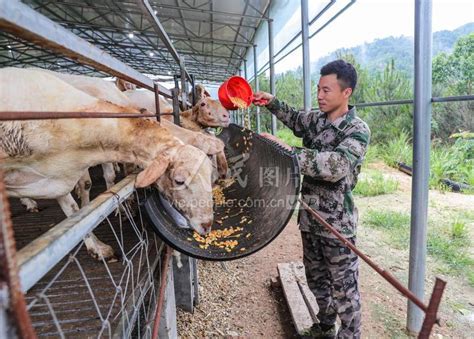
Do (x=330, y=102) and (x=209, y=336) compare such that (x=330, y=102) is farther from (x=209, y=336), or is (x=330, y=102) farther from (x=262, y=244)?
(x=209, y=336)

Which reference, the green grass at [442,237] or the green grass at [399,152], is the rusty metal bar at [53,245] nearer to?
the green grass at [442,237]

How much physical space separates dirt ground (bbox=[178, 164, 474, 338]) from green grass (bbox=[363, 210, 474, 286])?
0.49 ft

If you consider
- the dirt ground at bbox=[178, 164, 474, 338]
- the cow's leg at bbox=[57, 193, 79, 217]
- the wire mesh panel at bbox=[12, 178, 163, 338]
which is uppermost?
the cow's leg at bbox=[57, 193, 79, 217]

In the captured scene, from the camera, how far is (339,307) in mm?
2572

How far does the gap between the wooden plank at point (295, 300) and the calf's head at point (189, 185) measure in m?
1.56

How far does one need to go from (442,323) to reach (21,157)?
3.88 meters

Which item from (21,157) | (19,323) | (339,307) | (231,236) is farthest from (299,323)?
(19,323)

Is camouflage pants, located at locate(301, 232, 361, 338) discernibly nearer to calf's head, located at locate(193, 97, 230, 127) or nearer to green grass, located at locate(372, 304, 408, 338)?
green grass, located at locate(372, 304, 408, 338)

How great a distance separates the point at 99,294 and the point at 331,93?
6.99 feet

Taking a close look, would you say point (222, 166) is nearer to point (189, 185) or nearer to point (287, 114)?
point (287, 114)

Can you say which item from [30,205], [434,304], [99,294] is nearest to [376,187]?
[30,205]

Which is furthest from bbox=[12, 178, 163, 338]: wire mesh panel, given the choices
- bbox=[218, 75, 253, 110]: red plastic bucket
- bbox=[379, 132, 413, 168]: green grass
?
bbox=[379, 132, 413, 168]: green grass

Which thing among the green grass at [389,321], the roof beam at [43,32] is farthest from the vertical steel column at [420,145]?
the roof beam at [43,32]

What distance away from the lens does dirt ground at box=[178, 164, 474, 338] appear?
129 inches
